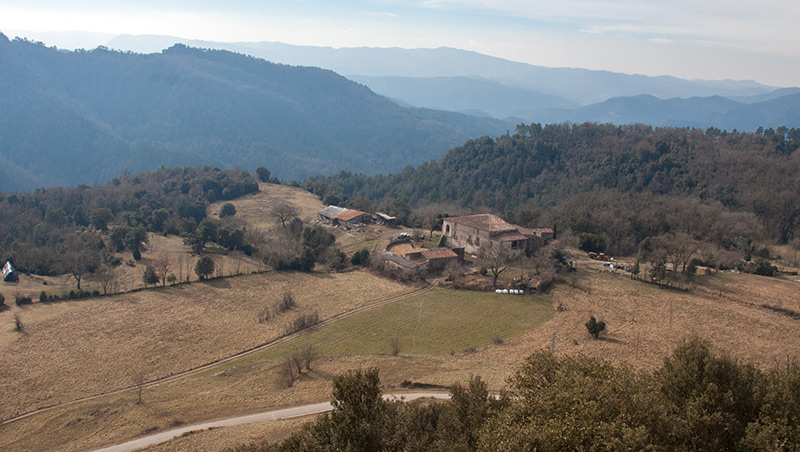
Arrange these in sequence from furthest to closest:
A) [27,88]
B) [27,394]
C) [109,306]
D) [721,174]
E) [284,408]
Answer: [27,88] → [721,174] → [109,306] → [27,394] → [284,408]

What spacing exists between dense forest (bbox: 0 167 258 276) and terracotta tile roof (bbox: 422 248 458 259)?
23.8 meters

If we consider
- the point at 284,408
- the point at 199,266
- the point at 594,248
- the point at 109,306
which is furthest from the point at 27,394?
the point at 594,248

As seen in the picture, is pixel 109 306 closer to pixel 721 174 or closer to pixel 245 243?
pixel 245 243

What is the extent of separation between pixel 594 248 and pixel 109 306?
4759 cm

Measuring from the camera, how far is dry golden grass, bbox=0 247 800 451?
23047mm

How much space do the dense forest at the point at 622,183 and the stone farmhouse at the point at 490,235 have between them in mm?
7425

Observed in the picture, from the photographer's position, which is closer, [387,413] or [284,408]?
[387,413]

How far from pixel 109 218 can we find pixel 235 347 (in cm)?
4875

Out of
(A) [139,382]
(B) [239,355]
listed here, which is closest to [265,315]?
(B) [239,355]

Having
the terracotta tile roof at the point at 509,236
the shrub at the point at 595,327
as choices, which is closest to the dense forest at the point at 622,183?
the terracotta tile roof at the point at 509,236

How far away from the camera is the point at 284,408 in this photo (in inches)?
898

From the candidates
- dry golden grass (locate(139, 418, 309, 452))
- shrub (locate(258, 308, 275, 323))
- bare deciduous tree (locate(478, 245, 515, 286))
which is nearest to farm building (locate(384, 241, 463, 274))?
bare deciduous tree (locate(478, 245, 515, 286))

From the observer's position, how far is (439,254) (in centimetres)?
4716

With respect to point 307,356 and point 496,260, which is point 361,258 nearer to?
point 496,260
